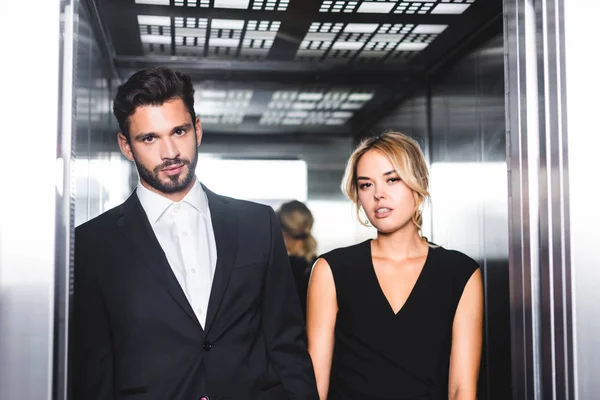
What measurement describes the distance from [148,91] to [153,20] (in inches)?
31.0

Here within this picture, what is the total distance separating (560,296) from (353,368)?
87 cm

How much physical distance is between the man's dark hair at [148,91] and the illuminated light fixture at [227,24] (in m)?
0.73

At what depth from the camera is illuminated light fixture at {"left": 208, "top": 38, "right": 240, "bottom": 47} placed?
3.58 m

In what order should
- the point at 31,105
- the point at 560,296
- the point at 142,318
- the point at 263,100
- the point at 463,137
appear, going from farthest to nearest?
the point at 263,100, the point at 463,137, the point at 142,318, the point at 560,296, the point at 31,105

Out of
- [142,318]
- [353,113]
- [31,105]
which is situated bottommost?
[142,318]

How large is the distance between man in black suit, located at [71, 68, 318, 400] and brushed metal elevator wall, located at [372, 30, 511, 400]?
1.13m

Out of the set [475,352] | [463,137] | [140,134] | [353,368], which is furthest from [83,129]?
[463,137]

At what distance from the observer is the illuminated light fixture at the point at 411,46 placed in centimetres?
369

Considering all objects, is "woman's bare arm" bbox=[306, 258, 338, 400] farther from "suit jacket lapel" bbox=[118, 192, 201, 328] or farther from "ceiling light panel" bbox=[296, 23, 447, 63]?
"ceiling light panel" bbox=[296, 23, 447, 63]

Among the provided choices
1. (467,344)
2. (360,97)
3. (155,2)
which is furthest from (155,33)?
(467,344)

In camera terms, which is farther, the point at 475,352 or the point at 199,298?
the point at 475,352

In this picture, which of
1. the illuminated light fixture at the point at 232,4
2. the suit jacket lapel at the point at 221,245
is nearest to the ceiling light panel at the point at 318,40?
the illuminated light fixture at the point at 232,4

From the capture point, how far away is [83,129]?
104 inches

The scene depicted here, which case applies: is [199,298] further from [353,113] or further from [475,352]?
[353,113]
